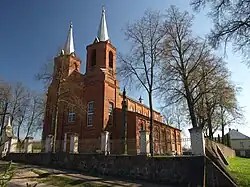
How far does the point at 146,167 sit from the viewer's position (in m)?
12.5

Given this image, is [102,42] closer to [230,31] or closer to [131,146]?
[131,146]

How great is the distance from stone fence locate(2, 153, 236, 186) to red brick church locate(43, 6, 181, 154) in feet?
14.4

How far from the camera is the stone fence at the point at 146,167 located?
10612mm

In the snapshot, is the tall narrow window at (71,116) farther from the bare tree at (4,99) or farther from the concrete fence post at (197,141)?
the concrete fence post at (197,141)

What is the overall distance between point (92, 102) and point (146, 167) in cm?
1483

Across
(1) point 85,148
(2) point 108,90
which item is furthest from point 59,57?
(1) point 85,148

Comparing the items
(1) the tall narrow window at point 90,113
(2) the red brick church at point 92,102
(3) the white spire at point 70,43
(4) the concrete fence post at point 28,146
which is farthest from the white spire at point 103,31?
(4) the concrete fence post at point 28,146

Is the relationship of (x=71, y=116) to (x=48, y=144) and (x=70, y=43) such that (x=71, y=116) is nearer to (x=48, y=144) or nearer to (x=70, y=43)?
(x=48, y=144)

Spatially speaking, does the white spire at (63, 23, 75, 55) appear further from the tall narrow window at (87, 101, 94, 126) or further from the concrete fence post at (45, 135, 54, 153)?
the concrete fence post at (45, 135, 54, 153)

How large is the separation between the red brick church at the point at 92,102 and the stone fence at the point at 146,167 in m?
4.38

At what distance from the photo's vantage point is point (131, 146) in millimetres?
17406

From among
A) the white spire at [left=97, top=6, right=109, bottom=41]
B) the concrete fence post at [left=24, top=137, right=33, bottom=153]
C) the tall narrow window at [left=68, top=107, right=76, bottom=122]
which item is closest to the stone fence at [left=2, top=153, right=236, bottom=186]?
the concrete fence post at [left=24, top=137, right=33, bottom=153]

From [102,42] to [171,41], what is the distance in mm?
11460

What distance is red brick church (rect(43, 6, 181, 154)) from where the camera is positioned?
21688mm
